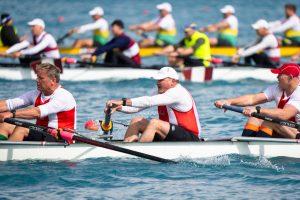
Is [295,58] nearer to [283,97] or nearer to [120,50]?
[120,50]

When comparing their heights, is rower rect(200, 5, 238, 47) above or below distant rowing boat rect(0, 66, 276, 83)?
above

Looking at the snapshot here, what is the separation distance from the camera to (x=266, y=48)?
2452cm

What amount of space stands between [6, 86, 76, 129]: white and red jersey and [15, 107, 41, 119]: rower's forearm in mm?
59

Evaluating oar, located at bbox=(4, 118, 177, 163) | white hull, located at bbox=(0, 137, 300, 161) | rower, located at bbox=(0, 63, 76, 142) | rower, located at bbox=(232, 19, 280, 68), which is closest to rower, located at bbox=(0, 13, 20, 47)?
rower, located at bbox=(232, 19, 280, 68)

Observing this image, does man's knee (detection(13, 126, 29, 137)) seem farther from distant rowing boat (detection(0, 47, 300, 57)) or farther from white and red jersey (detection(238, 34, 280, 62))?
distant rowing boat (detection(0, 47, 300, 57))

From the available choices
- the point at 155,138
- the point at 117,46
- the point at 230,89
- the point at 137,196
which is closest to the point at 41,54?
the point at 117,46

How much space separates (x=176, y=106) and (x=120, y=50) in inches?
393

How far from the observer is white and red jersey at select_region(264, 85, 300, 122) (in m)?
14.1

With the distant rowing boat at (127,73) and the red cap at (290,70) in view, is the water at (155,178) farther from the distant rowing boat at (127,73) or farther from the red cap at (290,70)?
the distant rowing boat at (127,73)

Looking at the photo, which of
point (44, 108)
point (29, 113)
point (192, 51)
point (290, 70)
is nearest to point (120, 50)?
point (192, 51)

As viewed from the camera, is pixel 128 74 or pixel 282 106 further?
pixel 128 74

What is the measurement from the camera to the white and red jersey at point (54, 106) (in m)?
13.6

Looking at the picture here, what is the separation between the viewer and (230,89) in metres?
23.0

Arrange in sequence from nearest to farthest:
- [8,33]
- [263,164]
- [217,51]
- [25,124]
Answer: [25,124] → [263,164] → [8,33] → [217,51]
